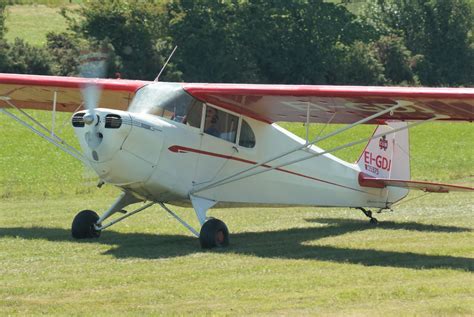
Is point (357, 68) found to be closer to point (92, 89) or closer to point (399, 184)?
point (399, 184)

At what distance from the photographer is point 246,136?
1534cm

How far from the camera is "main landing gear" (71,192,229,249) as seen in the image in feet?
45.1

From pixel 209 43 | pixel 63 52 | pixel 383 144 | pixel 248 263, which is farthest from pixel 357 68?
pixel 248 263

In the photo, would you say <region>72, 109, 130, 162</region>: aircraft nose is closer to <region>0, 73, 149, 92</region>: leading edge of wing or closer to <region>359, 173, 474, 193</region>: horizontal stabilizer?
<region>0, 73, 149, 92</region>: leading edge of wing

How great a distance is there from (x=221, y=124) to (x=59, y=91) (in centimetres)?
296

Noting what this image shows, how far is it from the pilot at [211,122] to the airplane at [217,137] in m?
0.02

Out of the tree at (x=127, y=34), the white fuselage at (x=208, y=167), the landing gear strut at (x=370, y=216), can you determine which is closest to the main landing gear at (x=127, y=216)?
the white fuselage at (x=208, y=167)

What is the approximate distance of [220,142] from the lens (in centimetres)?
1488

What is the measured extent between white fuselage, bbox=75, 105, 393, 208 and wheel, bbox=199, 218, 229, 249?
78cm

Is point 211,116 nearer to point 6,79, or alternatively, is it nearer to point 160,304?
point 6,79

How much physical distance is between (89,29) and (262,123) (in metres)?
32.7

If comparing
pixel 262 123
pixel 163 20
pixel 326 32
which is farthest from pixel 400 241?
pixel 326 32

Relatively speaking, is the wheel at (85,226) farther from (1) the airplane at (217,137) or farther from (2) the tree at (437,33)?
(2) the tree at (437,33)

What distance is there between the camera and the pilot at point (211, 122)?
1463 centimetres
